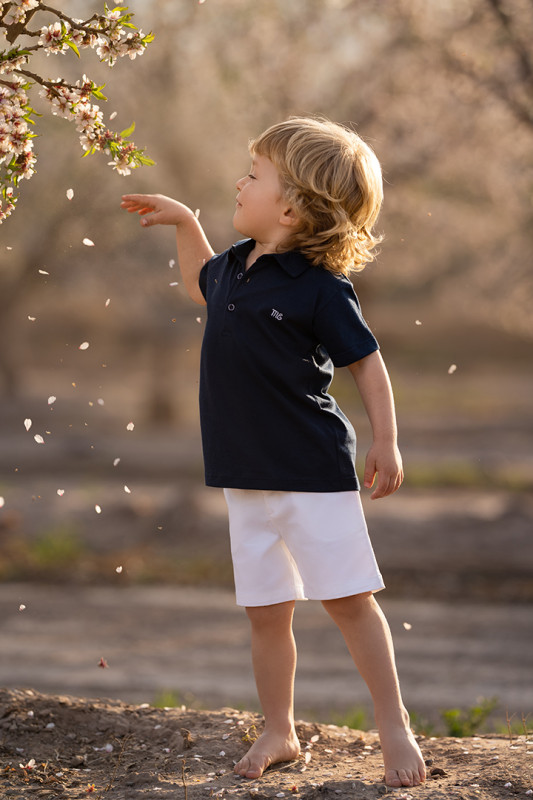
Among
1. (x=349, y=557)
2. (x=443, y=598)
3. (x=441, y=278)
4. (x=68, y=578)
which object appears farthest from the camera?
(x=441, y=278)

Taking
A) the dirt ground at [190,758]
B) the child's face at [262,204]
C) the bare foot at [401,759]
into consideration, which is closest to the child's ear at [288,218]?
the child's face at [262,204]

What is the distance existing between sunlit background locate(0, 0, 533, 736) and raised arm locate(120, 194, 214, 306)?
86.7 inches

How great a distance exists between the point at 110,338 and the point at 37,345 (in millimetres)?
1772

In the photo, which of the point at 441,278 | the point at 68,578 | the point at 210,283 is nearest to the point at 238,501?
the point at 210,283

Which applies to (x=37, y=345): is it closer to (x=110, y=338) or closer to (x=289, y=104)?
(x=110, y=338)

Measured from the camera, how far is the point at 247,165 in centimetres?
1443

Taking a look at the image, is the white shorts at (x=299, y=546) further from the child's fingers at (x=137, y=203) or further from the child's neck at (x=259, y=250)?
the child's fingers at (x=137, y=203)

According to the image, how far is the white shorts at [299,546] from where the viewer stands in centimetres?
294

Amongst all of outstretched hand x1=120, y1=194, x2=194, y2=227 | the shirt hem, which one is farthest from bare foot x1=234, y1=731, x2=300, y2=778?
outstretched hand x1=120, y1=194, x2=194, y2=227

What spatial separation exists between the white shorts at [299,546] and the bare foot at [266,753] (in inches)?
20.8

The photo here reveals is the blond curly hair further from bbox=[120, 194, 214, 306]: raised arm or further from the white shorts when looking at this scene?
the white shorts

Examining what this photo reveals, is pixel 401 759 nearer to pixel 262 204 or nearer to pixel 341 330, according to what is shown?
pixel 341 330

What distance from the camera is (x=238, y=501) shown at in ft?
10.1

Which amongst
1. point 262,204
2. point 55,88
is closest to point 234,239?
point 55,88
